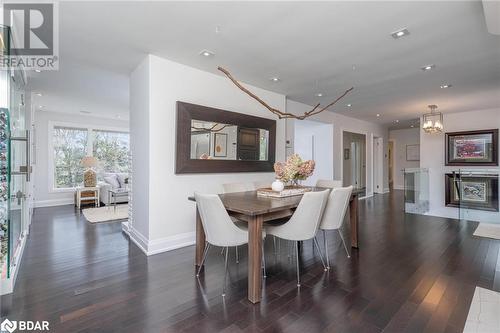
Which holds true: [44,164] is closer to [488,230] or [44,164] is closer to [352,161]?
[352,161]

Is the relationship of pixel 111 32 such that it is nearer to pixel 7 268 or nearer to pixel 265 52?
pixel 265 52

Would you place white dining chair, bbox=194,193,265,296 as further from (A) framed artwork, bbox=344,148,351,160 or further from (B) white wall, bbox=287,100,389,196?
(A) framed artwork, bbox=344,148,351,160

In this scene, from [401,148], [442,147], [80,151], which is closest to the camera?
[442,147]

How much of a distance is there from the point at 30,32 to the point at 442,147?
8.71m

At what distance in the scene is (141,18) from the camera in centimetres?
235

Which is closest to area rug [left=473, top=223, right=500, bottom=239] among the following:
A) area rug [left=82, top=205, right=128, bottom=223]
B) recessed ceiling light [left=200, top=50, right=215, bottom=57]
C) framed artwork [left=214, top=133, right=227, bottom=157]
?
framed artwork [left=214, top=133, right=227, bottom=157]

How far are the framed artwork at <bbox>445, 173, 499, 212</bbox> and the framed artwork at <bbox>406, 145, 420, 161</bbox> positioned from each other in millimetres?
4323

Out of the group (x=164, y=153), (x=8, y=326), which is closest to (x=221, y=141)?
(x=164, y=153)

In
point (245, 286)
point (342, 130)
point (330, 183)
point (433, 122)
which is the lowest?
point (245, 286)

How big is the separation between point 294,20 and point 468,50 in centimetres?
231

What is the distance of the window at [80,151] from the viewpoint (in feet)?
22.4

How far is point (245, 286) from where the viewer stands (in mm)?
2352

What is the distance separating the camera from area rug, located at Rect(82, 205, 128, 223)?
4950 mm

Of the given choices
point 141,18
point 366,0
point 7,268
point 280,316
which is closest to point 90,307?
point 7,268
